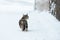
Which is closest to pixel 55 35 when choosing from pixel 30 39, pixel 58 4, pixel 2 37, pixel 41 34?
pixel 41 34

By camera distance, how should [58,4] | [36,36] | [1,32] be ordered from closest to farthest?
[36,36] < [1,32] < [58,4]

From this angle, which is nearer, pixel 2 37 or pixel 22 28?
pixel 2 37

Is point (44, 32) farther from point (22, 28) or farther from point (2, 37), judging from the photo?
point (2, 37)

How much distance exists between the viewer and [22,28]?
11.0 meters

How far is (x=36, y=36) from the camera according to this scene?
995cm

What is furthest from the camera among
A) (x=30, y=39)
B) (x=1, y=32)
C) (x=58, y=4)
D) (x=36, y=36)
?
(x=58, y=4)

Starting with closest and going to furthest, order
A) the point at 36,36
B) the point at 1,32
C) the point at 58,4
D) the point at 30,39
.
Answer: the point at 30,39
the point at 36,36
the point at 1,32
the point at 58,4

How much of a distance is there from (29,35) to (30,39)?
33.7 inches

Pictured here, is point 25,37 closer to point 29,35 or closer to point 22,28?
point 29,35

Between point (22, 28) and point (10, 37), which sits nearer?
point (10, 37)

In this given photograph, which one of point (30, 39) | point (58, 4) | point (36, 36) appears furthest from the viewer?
point (58, 4)

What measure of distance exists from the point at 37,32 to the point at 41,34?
464 millimetres

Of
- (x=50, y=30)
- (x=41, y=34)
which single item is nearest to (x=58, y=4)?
(x=50, y=30)

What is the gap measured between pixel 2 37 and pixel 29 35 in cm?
109
